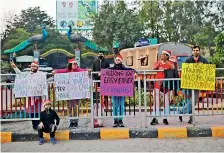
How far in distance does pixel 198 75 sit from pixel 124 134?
1.93 m

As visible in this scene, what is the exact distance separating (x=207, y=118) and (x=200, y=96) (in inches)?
29.9

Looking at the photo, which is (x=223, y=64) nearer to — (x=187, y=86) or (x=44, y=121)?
(x=187, y=86)

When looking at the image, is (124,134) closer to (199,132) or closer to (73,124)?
(73,124)

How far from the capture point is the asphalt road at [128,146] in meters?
5.67

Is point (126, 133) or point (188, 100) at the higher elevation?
point (188, 100)

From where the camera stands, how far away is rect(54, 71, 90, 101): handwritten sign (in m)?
6.85

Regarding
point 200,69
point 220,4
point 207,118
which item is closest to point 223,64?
point 207,118

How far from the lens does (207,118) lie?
797 centimetres

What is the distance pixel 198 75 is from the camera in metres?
6.91

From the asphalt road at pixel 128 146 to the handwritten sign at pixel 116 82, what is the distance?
103 centimetres

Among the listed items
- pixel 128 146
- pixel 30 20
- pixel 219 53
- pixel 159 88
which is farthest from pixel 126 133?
pixel 30 20

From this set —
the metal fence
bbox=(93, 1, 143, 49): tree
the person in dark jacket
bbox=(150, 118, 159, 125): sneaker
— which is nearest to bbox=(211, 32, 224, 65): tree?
the metal fence

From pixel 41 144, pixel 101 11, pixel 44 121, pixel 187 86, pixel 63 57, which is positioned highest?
pixel 101 11

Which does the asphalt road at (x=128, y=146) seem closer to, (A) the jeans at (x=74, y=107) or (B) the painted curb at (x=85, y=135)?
(B) the painted curb at (x=85, y=135)
